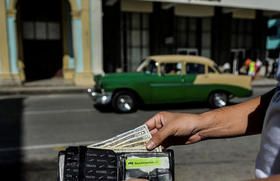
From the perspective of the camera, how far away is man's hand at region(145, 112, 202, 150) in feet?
5.12

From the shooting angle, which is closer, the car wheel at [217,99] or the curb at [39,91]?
the car wheel at [217,99]

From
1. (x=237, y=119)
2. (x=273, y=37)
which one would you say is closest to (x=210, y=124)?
(x=237, y=119)

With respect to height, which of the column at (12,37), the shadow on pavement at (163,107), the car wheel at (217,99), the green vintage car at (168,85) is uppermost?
the column at (12,37)

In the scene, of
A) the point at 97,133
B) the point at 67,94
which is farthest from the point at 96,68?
the point at 97,133

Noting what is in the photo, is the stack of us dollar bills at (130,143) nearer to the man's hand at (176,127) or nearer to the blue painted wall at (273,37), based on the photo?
the man's hand at (176,127)

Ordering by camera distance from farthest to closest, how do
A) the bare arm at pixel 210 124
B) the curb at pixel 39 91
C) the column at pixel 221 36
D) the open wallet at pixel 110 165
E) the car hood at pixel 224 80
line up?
the column at pixel 221 36
the curb at pixel 39 91
the car hood at pixel 224 80
the bare arm at pixel 210 124
the open wallet at pixel 110 165

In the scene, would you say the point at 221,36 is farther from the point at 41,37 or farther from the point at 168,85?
the point at 168,85

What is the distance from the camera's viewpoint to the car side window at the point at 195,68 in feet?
27.8

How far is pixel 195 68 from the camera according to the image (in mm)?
8555

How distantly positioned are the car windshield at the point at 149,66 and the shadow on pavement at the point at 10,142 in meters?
3.81

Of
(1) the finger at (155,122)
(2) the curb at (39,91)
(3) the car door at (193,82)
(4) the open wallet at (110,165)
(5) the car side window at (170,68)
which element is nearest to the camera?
(4) the open wallet at (110,165)

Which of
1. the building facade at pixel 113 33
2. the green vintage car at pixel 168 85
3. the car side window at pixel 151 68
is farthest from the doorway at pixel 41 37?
the car side window at pixel 151 68

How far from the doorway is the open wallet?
1620cm

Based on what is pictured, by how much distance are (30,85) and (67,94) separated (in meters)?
2.70
